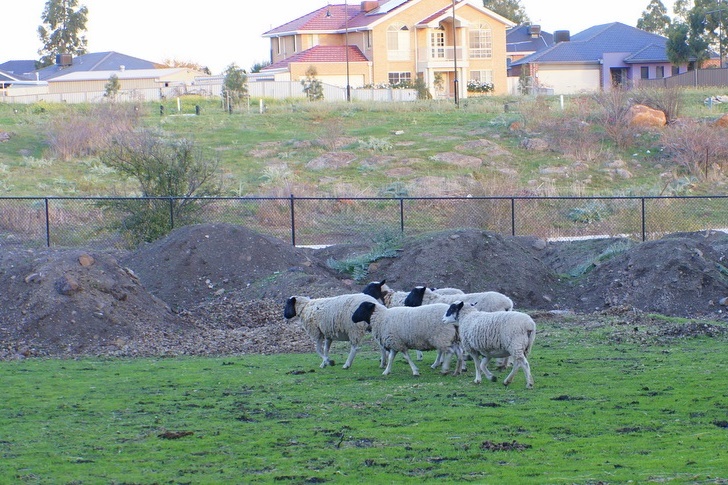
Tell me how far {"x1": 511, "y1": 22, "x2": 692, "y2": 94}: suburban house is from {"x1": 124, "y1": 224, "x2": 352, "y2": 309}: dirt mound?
7110cm

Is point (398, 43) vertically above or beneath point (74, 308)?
above

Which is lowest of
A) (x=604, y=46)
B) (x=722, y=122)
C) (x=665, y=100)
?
(x=722, y=122)

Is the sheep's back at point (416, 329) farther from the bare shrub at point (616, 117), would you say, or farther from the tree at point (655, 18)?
the tree at point (655, 18)

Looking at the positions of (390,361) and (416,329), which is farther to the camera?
(390,361)

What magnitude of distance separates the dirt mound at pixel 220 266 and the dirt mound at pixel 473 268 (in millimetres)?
1730

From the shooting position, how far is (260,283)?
22750 mm

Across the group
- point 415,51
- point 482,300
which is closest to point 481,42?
point 415,51

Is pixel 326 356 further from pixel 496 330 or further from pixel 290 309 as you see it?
pixel 496 330

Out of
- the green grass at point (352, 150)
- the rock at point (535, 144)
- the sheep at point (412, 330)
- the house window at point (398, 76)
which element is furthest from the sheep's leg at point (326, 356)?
the house window at point (398, 76)

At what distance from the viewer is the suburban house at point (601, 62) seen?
3656 inches

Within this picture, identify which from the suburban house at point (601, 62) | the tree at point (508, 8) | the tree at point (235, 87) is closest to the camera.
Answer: the tree at point (235, 87)

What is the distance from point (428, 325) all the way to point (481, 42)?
79224 millimetres

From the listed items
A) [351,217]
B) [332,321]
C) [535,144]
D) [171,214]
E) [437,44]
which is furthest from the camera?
[437,44]

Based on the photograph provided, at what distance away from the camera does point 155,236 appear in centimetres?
2892
